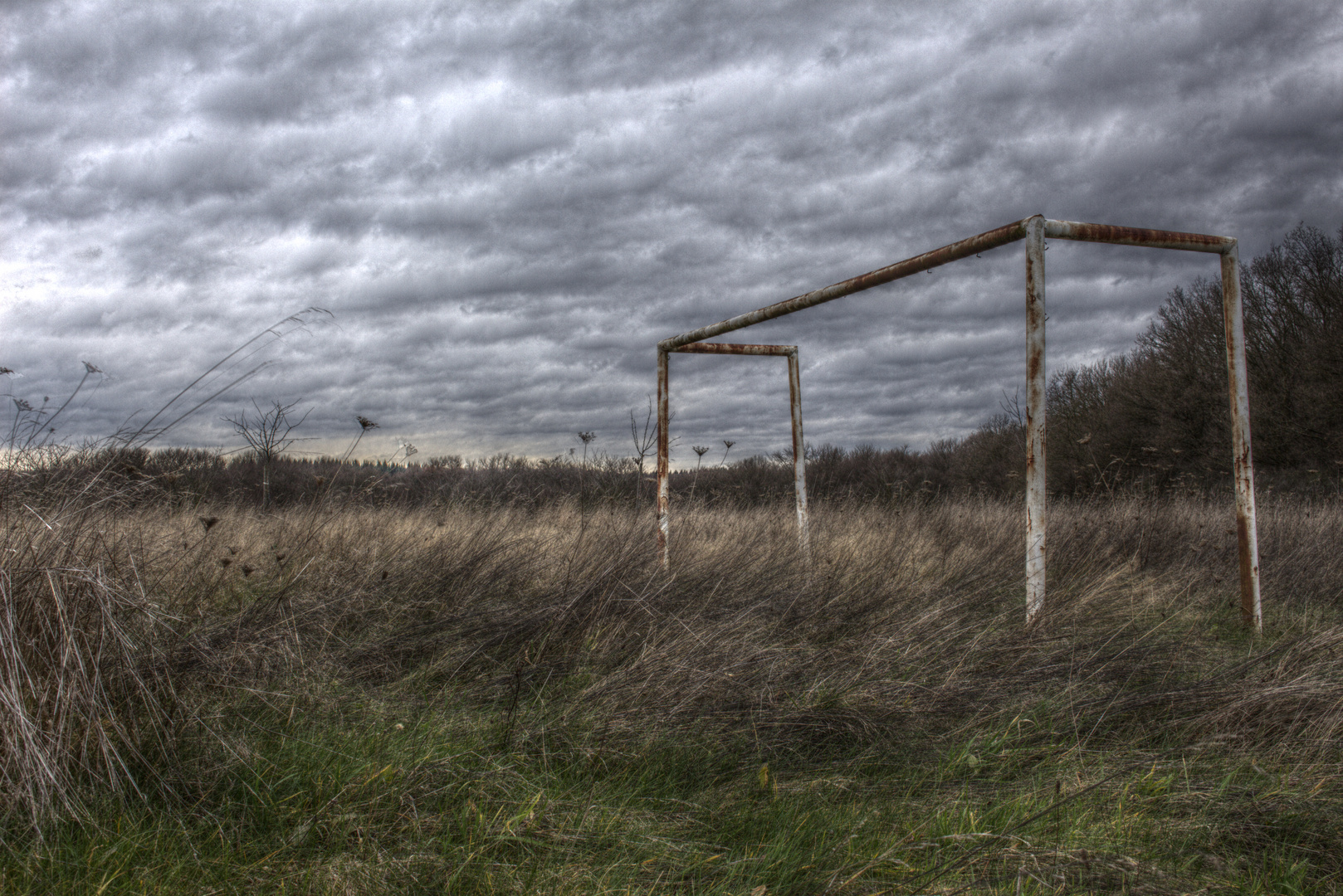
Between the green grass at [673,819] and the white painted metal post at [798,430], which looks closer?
the green grass at [673,819]

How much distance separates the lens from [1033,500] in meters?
3.81

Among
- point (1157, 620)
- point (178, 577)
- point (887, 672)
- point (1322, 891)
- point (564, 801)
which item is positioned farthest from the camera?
point (1157, 620)

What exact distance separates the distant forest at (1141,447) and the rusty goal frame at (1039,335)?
21.5 feet

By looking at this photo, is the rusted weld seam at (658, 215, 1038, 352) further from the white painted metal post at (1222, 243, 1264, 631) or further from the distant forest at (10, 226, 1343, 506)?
the distant forest at (10, 226, 1343, 506)

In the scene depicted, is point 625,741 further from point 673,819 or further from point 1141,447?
point 1141,447

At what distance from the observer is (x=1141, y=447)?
1545 cm

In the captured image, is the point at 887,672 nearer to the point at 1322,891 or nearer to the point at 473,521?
the point at 1322,891

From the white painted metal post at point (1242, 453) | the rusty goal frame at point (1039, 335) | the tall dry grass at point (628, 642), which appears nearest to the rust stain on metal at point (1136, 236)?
the rusty goal frame at point (1039, 335)

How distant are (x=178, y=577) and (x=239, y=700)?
190cm

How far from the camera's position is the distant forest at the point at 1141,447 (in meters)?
13.7

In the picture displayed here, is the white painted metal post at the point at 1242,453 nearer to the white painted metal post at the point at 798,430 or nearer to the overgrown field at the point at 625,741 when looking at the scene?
the overgrown field at the point at 625,741

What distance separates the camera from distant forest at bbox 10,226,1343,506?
13656 mm

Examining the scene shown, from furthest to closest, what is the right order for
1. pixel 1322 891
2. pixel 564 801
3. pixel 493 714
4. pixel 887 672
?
pixel 887 672
pixel 493 714
pixel 564 801
pixel 1322 891

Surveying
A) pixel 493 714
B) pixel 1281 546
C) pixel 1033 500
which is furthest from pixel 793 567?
pixel 1281 546
